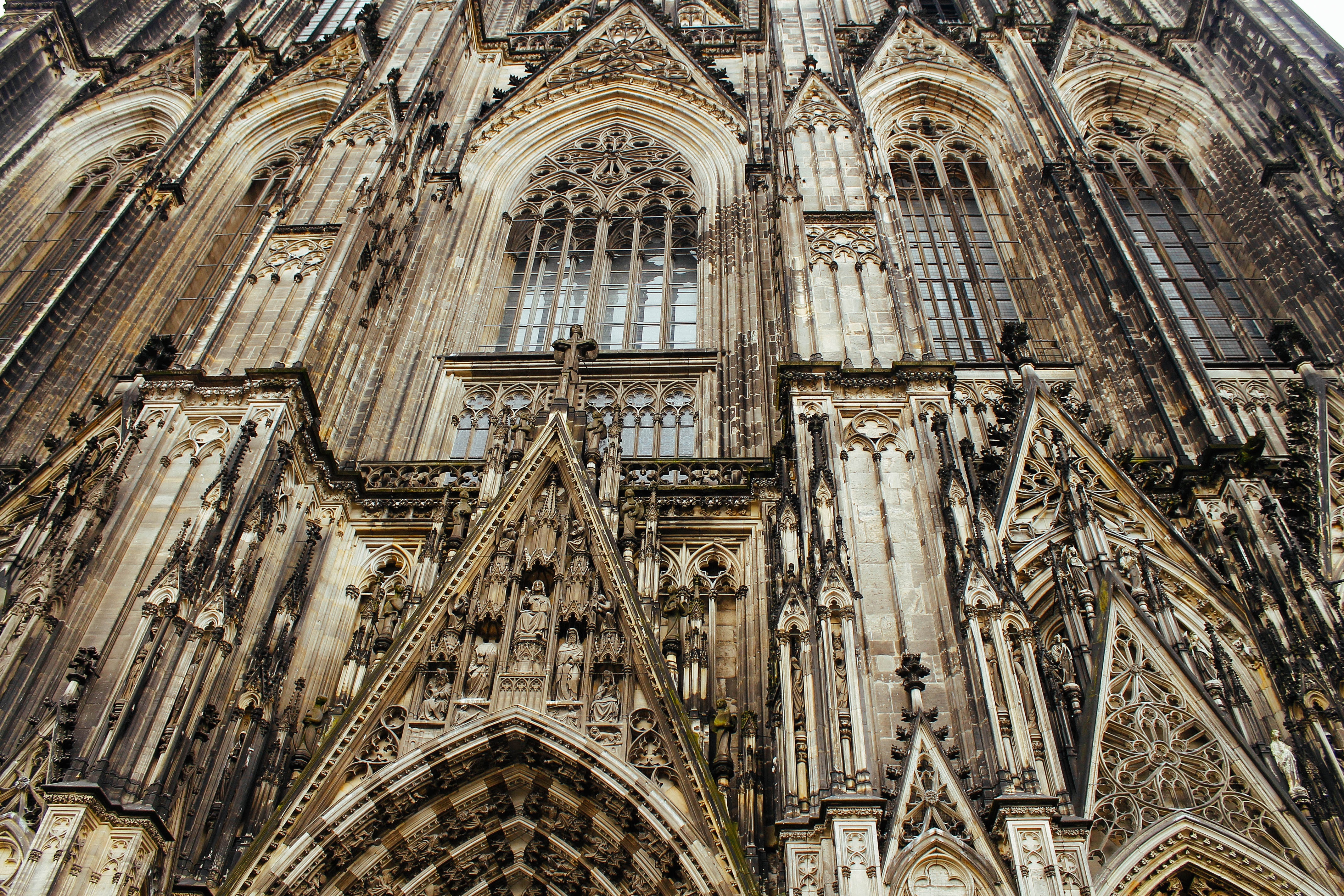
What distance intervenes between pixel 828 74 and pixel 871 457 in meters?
9.65

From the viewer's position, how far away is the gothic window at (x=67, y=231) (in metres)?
18.7

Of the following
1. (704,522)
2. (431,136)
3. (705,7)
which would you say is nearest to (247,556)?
(704,522)

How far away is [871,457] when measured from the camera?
1124cm

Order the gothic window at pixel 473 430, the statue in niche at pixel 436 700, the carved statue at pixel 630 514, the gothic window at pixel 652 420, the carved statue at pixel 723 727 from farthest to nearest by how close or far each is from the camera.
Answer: the gothic window at pixel 473 430, the gothic window at pixel 652 420, the carved statue at pixel 630 514, the statue in niche at pixel 436 700, the carved statue at pixel 723 727

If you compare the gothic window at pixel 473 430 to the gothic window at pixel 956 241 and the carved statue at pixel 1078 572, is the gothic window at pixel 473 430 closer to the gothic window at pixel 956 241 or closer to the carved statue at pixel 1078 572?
the gothic window at pixel 956 241

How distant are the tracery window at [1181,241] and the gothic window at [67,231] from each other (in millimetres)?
17671

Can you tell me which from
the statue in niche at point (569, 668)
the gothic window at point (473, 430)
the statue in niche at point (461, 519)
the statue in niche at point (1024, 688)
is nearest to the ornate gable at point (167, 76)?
the gothic window at point (473, 430)

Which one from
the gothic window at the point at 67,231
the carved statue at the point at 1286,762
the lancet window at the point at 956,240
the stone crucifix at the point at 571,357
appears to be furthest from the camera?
the gothic window at the point at 67,231

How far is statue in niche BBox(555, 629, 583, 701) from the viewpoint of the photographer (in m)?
10.5

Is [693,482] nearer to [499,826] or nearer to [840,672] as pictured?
[499,826]

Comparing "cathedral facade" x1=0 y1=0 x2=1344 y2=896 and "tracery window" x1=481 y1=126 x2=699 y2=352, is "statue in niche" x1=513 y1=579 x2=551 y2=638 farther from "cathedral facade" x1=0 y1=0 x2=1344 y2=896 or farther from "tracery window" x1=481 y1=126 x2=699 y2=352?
"tracery window" x1=481 y1=126 x2=699 y2=352

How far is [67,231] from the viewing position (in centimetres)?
2070

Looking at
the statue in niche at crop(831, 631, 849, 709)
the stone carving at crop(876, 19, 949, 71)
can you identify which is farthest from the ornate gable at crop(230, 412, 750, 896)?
the stone carving at crop(876, 19, 949, 71)

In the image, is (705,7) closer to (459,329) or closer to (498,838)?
(459,329)
